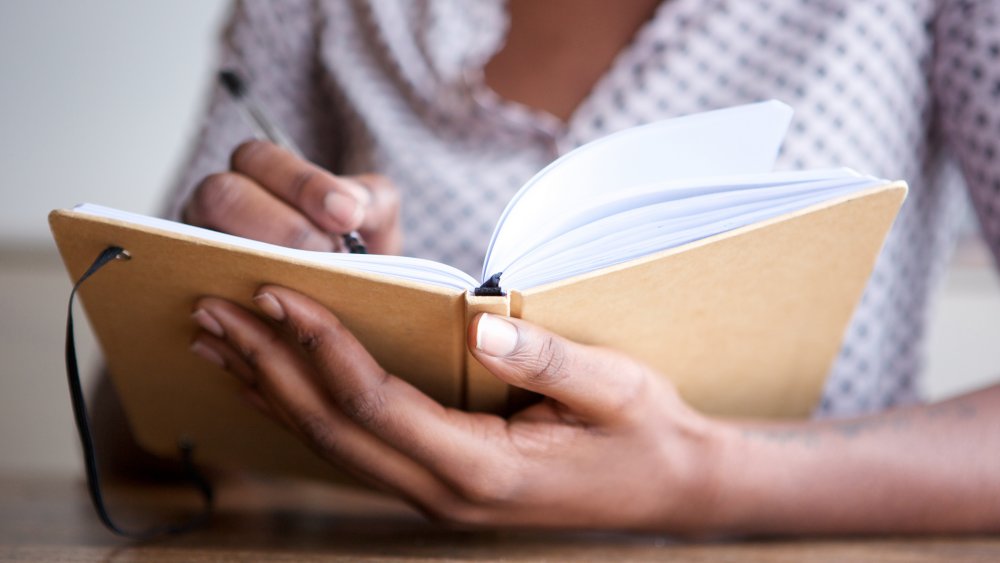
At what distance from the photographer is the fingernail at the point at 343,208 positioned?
1.85ft

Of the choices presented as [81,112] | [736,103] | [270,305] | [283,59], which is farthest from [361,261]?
[81,112]

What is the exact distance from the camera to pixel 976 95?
779 mm

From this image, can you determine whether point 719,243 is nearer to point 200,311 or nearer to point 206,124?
point 200,311

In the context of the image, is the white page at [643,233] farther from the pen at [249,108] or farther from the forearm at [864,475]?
the pen at [249,108]

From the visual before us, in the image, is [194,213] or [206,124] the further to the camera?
[206,124]

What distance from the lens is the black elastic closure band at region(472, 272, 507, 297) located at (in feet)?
1.42

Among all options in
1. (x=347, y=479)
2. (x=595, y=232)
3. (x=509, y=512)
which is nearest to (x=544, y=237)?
(x=595, y=232)

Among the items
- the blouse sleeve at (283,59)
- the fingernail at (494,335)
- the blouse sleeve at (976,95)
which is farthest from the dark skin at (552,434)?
the blouse sleeve at (283,59)

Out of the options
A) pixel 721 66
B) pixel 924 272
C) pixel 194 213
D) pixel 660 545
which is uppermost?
pixel 721 66

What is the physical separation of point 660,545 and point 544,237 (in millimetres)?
271

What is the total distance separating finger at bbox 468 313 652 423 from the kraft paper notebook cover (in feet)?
0.05

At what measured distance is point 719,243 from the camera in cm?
45

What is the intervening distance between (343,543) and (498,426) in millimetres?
154

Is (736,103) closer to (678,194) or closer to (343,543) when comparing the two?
(678,194)
